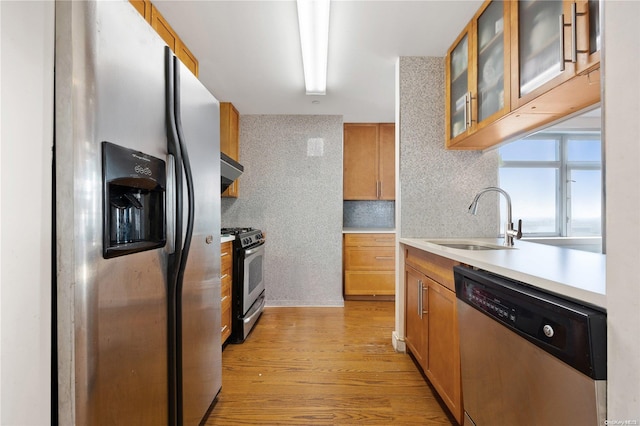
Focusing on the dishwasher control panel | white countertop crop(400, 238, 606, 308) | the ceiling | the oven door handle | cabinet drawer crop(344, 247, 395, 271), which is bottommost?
cabinet drawer crop(344, 247, 395, 271)

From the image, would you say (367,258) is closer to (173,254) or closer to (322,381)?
(322,381)

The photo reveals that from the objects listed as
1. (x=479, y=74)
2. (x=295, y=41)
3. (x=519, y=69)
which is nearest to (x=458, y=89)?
(x=479, y=74)

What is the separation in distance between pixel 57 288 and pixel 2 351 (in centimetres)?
16

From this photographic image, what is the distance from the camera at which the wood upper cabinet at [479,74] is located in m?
1.59

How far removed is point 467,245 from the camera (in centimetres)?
200

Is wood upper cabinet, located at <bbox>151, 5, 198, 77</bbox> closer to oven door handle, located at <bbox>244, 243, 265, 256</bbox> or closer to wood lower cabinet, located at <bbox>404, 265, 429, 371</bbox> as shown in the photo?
oven door handle, located at <bbox>244, 243, 265, 256</bbox>

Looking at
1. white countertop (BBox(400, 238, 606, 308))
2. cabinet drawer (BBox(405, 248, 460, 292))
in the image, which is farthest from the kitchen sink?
white countertop (BBox(400, 238, 606, 308))

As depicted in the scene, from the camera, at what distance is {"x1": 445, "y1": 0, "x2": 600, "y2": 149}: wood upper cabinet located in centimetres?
111

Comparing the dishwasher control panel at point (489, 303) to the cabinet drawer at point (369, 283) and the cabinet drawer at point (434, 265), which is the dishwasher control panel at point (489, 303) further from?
the cabinet drawer at point (369, 283)

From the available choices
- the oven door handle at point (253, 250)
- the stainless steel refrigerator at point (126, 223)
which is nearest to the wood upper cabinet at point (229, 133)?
the oven door handle at point (253, 250)

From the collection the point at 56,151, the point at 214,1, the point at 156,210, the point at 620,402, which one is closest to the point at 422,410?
the point at 620,402

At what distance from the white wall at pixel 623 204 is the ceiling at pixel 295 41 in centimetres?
150

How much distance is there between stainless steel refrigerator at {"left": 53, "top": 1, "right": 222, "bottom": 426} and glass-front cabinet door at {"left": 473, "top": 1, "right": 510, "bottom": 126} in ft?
4.97

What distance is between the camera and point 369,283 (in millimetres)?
3789
